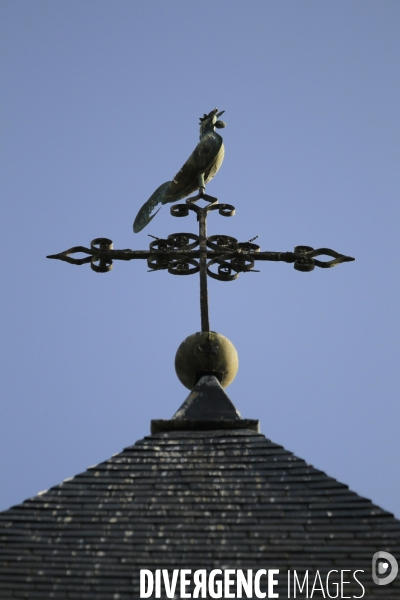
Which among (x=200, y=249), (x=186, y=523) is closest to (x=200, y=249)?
(x=200, y=249)

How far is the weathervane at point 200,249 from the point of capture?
9836mm

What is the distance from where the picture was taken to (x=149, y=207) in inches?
428

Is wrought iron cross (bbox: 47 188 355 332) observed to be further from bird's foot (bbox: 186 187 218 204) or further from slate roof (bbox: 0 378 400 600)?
slate roof (bbox: 0 378 400 600)

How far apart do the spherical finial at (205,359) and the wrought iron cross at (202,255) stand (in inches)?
5.8

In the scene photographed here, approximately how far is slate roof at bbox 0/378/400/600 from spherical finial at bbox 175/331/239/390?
1.41m

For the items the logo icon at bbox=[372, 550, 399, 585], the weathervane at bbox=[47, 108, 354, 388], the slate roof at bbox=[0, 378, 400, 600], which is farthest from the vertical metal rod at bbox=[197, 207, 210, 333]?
the logo icon at bbox=[372, 550, 399, 585]

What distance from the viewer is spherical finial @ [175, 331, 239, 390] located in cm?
938

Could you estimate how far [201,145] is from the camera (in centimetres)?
1059

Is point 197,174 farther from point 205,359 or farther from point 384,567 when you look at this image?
point 384,567

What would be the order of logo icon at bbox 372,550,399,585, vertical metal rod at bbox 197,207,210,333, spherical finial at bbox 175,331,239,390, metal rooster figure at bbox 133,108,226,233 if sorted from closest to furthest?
1. logo icon at bbox 372,550,399,585
2. spherical finial at bbox 175,331,239,390
3. vertical metal rod at bbox 197,207,210,333
4. metal rooster figure at bbox 133,108,226,233

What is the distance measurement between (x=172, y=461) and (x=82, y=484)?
635mm

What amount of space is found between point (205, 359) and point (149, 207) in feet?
6.79

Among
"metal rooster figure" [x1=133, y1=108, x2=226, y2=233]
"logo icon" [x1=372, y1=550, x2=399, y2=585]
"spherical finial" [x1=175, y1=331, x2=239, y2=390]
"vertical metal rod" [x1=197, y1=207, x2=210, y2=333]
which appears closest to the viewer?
"logo icon" [x1=372, y1=550, x2=399, y2=585]

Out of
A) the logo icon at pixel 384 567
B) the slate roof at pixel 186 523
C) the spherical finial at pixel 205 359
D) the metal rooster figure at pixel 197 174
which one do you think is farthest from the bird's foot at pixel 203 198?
the logo icon at pixel 384 567
